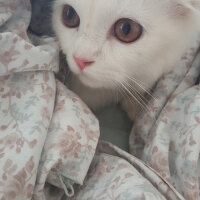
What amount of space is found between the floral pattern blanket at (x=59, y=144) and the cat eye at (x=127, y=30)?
0.18m

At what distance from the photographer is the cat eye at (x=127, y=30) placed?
0.74 metres

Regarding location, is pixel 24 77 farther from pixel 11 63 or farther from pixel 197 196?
pixel 197 196

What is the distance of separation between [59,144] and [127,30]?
0.33 meters

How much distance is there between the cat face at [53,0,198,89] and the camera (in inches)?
28.7

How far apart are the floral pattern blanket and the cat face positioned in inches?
3.3

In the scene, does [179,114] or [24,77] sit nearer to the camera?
[24,77]

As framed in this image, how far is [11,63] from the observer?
2.35 ft

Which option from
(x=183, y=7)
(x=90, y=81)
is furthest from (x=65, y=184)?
(x=183, y=7)

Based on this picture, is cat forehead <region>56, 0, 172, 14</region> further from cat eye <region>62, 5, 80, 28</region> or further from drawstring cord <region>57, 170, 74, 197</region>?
drawstring cord <region>57, 170, 74, 197</region>

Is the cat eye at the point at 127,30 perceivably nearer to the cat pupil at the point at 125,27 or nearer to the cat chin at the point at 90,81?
the cat pupil at the point at 125,27

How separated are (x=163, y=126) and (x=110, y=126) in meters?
0.25

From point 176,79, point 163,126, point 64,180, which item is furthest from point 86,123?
point 176,79

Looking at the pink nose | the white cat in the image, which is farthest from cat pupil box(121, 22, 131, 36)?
the pink nose

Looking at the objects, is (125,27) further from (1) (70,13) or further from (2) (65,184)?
(2) (65,184)
